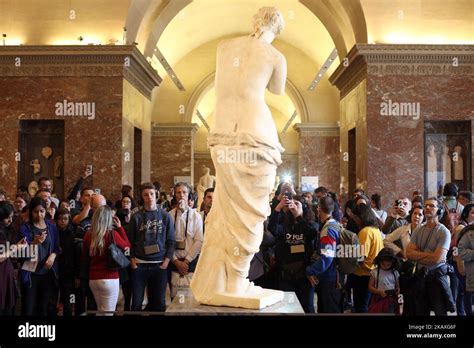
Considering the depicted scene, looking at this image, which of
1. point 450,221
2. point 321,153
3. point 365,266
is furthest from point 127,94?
point 321,153

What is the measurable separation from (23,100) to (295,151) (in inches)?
911

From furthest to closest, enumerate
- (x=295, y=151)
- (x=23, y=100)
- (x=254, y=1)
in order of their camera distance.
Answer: (x=295, y=151) < (x=254, y=1) < (x=23, y=100)

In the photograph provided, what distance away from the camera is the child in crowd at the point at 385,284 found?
19.6 feet

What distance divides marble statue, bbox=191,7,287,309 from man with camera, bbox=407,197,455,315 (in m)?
1.61

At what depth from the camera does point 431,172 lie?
12695 millimetres

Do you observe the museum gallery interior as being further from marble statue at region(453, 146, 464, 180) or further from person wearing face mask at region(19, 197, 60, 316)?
person wearing face mask at region(19, 197, 60, 316)

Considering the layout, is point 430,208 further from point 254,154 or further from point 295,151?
Result: point 295,151

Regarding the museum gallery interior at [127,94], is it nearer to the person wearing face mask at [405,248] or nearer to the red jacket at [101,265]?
the person wearing face mask at [405,248]

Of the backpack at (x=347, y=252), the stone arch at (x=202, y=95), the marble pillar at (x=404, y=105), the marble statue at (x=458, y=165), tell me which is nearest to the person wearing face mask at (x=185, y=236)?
the backpack at (x=347, y=252)

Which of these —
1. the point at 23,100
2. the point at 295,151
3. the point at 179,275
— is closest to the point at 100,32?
the point at 23,100

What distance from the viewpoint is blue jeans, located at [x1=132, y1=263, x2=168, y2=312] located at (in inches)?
241

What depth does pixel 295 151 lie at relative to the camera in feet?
112

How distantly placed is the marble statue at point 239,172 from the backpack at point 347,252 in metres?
1.26

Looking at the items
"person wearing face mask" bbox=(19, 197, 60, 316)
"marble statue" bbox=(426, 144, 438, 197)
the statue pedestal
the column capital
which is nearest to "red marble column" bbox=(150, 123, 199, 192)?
the column capital
